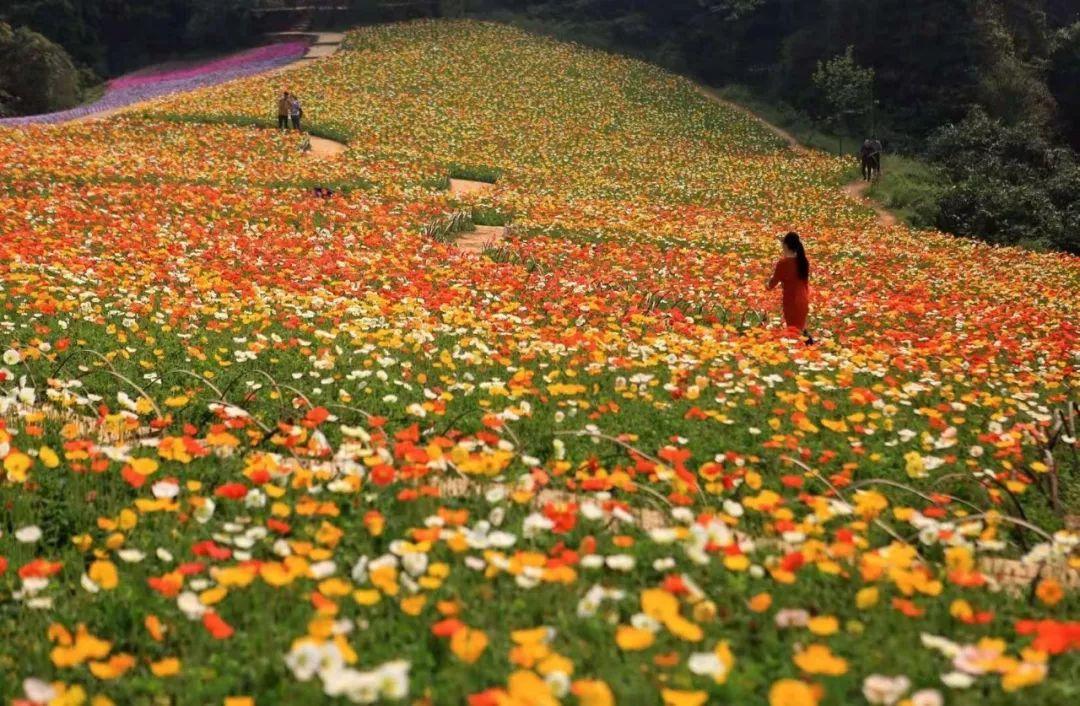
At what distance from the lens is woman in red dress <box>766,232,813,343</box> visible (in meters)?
10.2

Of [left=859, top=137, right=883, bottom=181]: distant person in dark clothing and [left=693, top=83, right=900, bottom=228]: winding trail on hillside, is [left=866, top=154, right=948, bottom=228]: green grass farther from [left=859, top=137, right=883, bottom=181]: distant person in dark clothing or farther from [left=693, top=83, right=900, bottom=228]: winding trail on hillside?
[left=859, top=137, right=883, bottom=181]: distant person in dark clothing

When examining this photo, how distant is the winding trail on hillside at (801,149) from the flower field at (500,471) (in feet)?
32.4

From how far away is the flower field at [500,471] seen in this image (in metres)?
3.04

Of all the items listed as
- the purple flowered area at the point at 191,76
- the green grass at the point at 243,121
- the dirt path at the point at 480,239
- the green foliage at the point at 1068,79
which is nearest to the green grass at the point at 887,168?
the green foliage at the point at 1068,79

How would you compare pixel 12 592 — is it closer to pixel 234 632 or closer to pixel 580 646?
pixel 234 632

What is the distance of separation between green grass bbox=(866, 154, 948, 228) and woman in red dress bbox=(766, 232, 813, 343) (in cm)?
1616

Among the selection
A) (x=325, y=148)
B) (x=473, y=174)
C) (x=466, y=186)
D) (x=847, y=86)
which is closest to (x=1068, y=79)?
(x=847, y=86)

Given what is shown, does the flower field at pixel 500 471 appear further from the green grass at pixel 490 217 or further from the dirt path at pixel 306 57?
the dirt path at pixel 306 57

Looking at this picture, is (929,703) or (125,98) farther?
(125,98)

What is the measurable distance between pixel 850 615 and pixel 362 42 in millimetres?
49539

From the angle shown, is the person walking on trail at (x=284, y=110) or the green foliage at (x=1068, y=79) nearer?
the person walking on trail at (x=284, y=110)

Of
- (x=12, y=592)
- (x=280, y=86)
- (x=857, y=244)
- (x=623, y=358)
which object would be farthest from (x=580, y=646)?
(x=280, y=86)

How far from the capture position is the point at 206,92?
3366 centimetres

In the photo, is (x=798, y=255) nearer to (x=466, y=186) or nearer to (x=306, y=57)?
(x=466, y=186)
